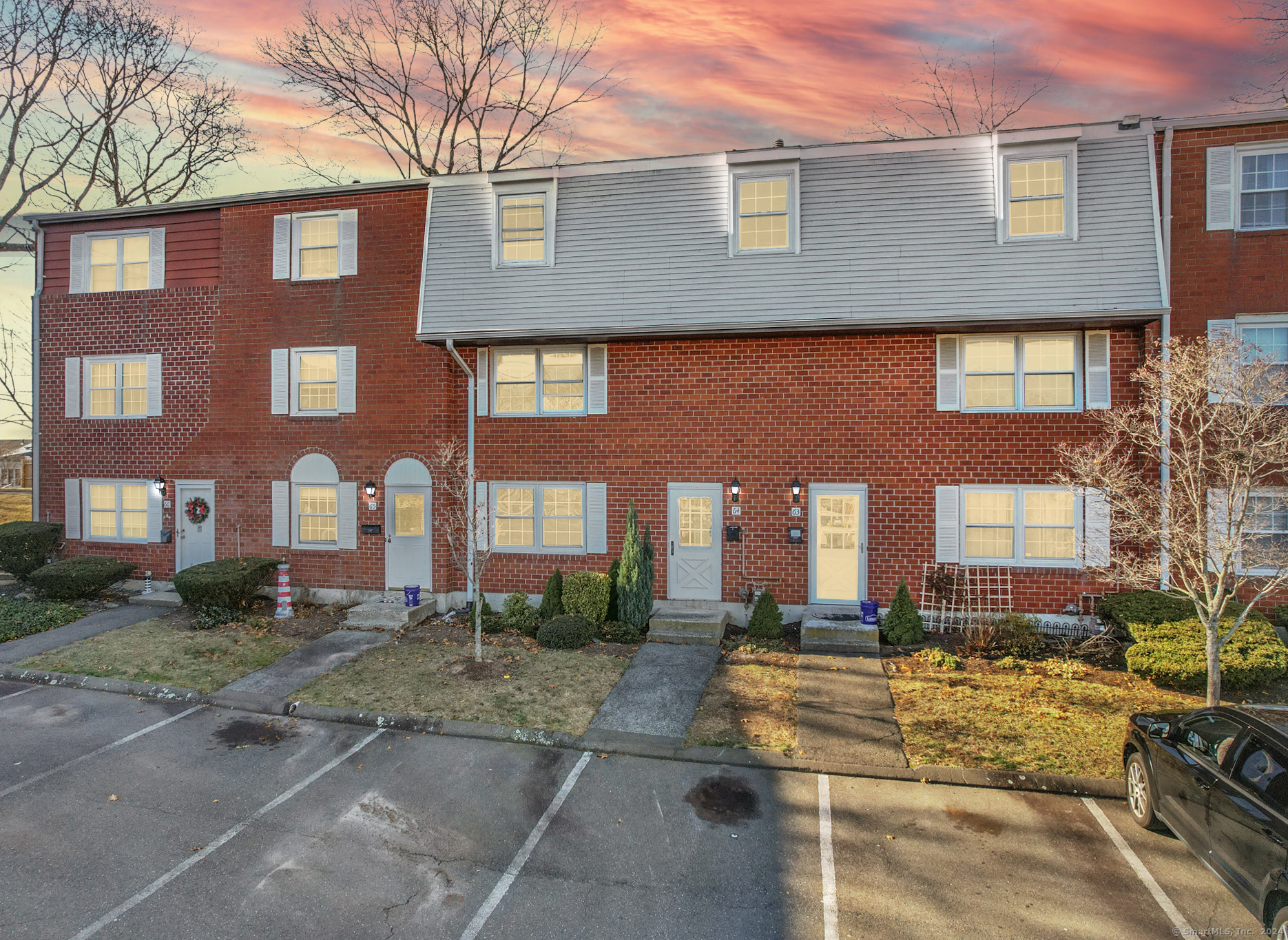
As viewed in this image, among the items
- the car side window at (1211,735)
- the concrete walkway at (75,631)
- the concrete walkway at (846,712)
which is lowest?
the concrete walkway at (846,712)

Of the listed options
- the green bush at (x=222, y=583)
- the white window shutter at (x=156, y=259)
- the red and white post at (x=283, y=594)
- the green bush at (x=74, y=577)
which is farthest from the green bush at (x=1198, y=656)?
the white window shutter at (x=156, y=259)

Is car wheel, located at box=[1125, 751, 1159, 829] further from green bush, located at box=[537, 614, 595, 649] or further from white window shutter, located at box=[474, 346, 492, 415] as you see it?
white window shutter, located at box=[474, 346, 492, 415]

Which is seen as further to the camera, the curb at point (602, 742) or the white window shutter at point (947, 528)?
the white window shutter at point (947, 528)

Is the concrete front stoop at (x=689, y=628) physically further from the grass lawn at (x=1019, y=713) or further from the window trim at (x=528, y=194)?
the window trim at (x=528, y=194)

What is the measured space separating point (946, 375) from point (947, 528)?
9.29ft

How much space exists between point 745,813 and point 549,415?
9.05 meters

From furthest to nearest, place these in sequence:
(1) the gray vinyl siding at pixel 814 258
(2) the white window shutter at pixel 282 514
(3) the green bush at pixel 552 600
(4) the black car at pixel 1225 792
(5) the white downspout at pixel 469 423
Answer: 1. (2) the white window shutter at pixel 282 514
2. (5) the white downspout at pixel 469 423
3. (3) the green bush at pixel 552 600
4. (1) the gray vinyl siding at pixel 814 258
5. (4) the black car at pixel 1225 792

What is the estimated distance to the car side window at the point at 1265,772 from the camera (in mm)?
4906

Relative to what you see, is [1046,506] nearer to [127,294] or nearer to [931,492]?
[931,492]

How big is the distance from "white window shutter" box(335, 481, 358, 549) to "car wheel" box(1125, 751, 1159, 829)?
1370cm

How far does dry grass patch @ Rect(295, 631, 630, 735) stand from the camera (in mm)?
9125

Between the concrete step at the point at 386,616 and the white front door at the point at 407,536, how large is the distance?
0.64 metres

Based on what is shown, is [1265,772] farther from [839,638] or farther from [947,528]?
[947,528]

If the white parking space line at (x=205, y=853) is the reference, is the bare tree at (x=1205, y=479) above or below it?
above
